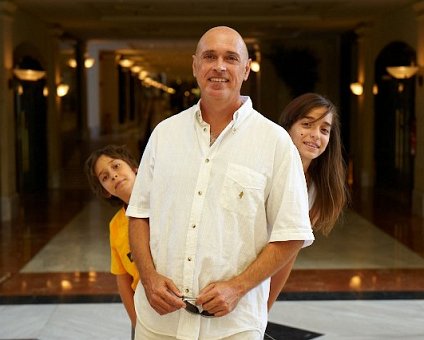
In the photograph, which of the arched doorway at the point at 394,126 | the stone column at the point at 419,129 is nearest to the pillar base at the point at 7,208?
the stone column at the point at 419,129

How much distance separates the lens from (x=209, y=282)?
79.9 inches

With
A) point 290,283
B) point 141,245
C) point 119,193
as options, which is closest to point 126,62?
point 290,283

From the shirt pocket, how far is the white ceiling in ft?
28.7

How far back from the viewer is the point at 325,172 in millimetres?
2684

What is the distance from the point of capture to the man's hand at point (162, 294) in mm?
1994

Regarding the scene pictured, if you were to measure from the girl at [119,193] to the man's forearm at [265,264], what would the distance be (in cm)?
73

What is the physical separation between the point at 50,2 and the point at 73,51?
744cm

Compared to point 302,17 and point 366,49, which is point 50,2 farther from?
point 366,49

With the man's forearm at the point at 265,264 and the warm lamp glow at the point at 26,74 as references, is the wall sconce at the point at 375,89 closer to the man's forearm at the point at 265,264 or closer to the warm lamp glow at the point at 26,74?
the warm lamp glow at the point at 26,74

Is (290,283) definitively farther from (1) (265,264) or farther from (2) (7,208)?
(2) (7,208)

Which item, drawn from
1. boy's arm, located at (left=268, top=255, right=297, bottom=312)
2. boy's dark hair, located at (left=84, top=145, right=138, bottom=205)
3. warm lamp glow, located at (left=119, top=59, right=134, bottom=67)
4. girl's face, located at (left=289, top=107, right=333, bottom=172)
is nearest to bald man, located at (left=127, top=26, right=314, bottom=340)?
boy's arm, located at (left=268, top=255, right=297, bottom=312)

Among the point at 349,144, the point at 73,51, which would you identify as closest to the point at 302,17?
the point at 349,144

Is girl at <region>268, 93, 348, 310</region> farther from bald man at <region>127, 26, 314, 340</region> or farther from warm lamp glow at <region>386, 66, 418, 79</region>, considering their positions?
warm lamp glow at <region>386, 66, 418, 79</region>

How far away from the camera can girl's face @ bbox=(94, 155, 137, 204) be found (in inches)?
106
